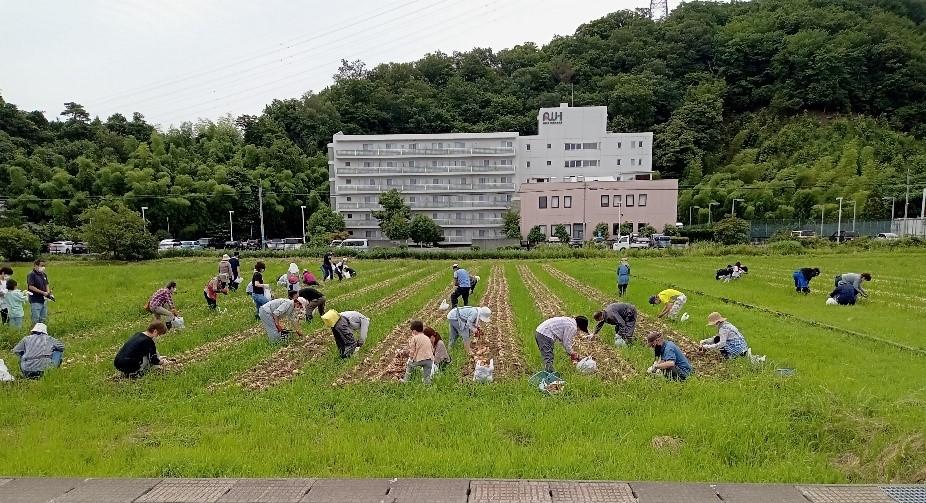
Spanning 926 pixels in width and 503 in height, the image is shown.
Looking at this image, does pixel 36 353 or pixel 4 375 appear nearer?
pixel 4 375

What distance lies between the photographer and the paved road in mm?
4699

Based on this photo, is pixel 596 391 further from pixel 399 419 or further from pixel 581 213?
pixel 581 213

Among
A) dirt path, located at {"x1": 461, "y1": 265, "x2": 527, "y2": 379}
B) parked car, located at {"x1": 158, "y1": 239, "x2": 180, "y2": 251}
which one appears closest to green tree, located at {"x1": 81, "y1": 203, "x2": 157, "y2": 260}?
parked car, located at {"x1": 158, "y1": 239, "x2": 180, "y2": 251}

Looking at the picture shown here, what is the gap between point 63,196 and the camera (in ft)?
176

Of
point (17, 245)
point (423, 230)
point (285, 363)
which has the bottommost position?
point (285, 363)

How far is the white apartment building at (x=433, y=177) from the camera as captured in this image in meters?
62.7

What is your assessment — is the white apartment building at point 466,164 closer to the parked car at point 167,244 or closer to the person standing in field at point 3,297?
the parked car at point 167,244

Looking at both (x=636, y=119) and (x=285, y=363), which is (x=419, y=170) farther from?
(x=285, y=363)

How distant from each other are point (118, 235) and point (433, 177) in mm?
34017

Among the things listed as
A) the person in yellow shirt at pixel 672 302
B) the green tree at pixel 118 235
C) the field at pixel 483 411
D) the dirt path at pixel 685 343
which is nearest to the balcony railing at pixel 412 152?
the green tree at pixel 118 235

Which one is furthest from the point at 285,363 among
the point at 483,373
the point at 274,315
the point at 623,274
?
the point at 623,274

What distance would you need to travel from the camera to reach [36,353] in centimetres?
899

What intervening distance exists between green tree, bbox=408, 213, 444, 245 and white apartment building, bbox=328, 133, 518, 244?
5.00 metres

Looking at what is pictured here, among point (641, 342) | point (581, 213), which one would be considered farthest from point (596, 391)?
point (581, 213)
